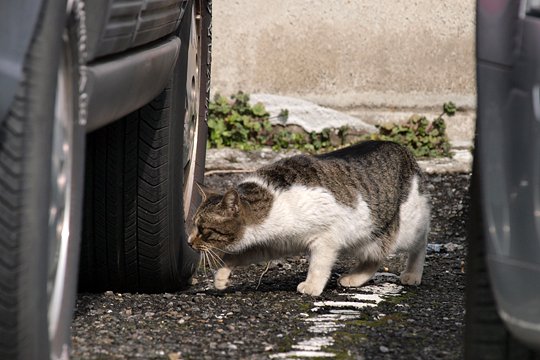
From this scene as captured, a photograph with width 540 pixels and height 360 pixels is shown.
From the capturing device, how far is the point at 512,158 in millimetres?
2406

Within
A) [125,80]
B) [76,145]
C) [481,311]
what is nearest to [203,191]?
[125,80]

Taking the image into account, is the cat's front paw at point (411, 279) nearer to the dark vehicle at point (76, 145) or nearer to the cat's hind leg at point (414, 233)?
the cat's hind leg at point (414, 233)

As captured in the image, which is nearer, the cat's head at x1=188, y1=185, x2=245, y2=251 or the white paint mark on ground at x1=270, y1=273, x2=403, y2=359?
the white paint mark on ground at x1=270, y1=273, x2=403, y2=359

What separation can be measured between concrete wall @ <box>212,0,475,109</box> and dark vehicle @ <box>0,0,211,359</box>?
367 centimetres

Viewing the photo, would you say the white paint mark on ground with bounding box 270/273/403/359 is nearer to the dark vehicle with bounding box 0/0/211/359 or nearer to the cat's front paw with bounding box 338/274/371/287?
the cat's front paw with bounding box 338/274/371/287

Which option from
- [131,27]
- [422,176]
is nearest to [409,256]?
[422,176]

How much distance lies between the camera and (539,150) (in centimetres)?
237

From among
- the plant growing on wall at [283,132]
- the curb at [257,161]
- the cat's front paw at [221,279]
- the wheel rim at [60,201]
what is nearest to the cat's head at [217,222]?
the cat's front paw at [221,279]

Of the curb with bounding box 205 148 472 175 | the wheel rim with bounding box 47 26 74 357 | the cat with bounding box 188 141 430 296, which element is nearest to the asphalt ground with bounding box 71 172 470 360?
the cat with bounding box 188 141 430 296

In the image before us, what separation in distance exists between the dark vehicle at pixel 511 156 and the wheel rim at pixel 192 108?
1.94 m

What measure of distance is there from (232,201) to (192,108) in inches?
22.5

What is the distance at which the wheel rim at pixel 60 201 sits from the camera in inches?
98.4

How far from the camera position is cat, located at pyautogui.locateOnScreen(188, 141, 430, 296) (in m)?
5.05

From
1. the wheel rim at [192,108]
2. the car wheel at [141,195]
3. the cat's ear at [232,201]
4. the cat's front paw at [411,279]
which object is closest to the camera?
the car wheel at [141,195]
